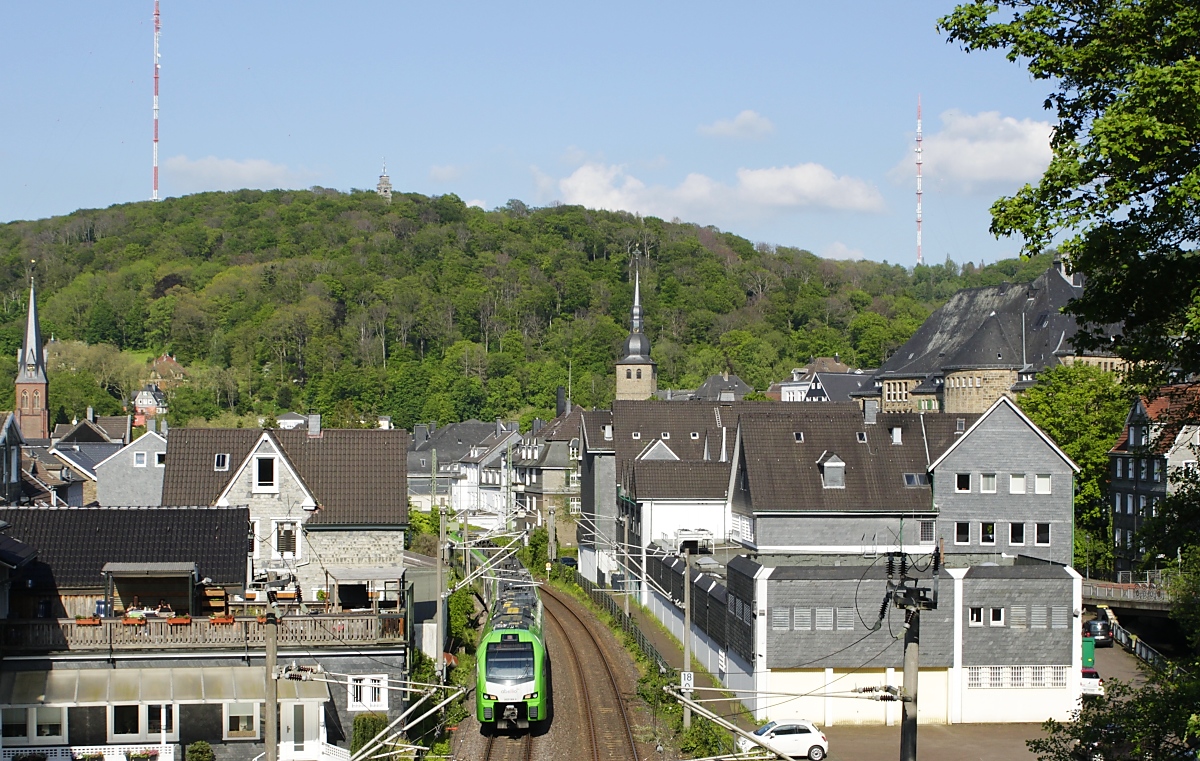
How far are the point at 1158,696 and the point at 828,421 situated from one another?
35063 millimetres

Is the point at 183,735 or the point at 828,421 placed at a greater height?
the point at 828,421

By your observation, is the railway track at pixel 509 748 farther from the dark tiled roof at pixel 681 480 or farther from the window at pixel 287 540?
the dark tiled roof at pixel 681 480

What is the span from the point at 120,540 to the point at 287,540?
6.94 m

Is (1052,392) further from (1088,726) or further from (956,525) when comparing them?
(1088,726)

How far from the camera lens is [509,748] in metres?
30.7

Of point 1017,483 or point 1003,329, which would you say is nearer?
point 1017,483

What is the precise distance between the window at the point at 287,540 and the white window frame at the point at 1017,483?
27.1 metres

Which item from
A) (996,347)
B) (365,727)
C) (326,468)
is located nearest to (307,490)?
(326,468)

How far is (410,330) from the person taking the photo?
179750 millimetres

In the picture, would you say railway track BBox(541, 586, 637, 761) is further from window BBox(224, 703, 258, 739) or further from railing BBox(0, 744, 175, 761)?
railing BBox(0, 744, 175, 761)

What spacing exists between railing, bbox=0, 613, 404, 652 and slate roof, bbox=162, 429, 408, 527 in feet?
29.3

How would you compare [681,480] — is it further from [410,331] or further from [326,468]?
[410,331]

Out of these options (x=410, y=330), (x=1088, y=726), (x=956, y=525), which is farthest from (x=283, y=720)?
(x=410, y=330)

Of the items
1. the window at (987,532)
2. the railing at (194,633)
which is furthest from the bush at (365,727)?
the window at (987,532)
